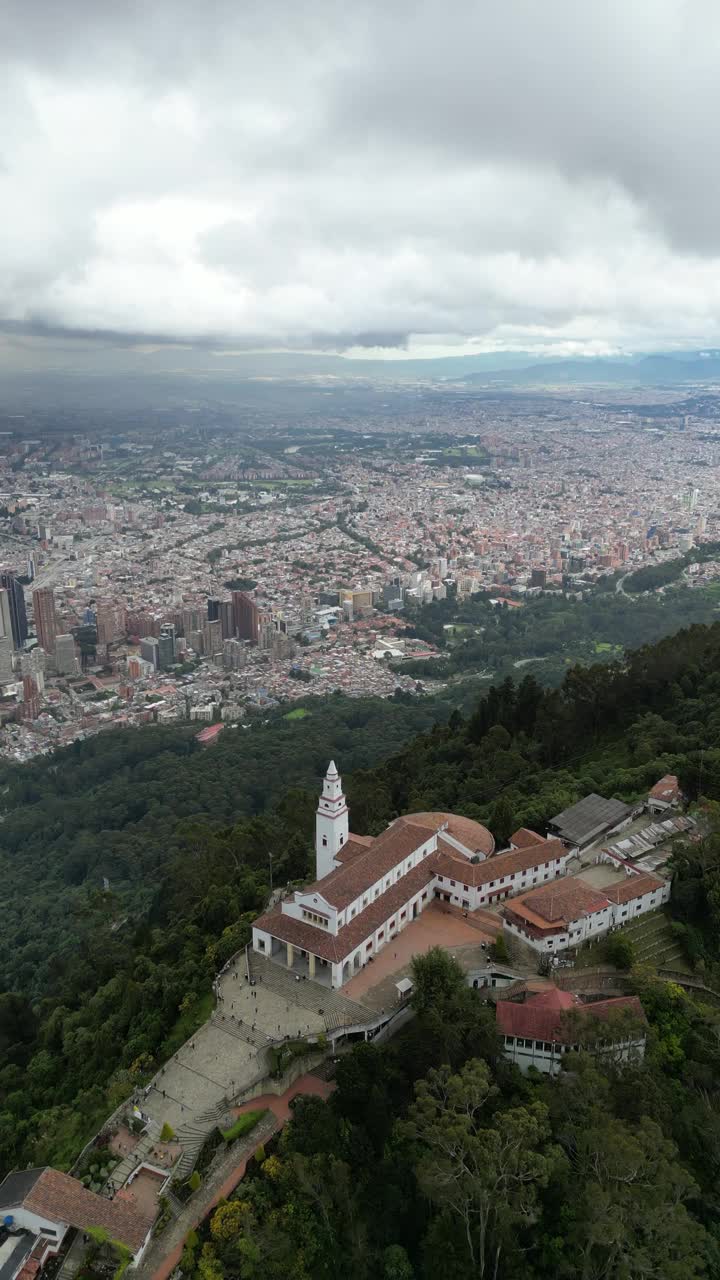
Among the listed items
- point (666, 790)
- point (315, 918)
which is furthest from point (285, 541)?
point (315, 918)

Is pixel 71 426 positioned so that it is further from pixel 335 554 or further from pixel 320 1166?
pixel 320 1166

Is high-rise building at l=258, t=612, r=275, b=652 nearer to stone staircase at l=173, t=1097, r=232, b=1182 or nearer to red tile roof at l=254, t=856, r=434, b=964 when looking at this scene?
red tile roof at l=254, t=856, r=434, b=964

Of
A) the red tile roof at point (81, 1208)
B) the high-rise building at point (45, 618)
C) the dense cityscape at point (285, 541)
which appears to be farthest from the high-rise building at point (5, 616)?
the red tile roof at point (81, 1208)

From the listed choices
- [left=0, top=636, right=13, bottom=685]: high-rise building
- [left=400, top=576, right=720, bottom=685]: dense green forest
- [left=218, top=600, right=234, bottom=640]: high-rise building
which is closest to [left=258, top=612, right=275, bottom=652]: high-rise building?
[left=218, top=600, right=234, bottom=640]: high-rise building

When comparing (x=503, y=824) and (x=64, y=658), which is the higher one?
(x=503, y=824)

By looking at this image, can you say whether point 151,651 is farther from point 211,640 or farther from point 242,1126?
point 242,1126

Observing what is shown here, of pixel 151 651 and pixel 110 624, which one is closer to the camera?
pixel 151 651
